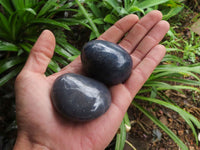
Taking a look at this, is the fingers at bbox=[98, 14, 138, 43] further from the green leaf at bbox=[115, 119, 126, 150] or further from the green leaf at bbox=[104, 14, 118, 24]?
the green leaf at bbox=[115, 119, 126, 150]

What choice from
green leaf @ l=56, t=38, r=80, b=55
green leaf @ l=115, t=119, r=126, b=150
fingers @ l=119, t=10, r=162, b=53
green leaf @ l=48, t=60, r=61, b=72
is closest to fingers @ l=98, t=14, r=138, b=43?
fingers @ l=119, t=10, r=162, b=53

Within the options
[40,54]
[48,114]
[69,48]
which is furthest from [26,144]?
[69,48]

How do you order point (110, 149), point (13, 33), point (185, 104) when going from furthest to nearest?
point (185, 104) → point (13, 33) → point (110, 149)

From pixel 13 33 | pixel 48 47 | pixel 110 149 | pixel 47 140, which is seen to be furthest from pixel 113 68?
pixel 13 33

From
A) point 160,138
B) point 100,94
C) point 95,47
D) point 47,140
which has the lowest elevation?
point 160,138

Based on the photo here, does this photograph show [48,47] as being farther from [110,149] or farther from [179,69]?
[179,69]

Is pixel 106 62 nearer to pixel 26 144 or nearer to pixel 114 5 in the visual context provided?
pixel 26 144

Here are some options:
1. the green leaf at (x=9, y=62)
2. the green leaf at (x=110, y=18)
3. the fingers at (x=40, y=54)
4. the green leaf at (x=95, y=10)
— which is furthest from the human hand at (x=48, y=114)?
the green leaf at (x=95, y=10)
